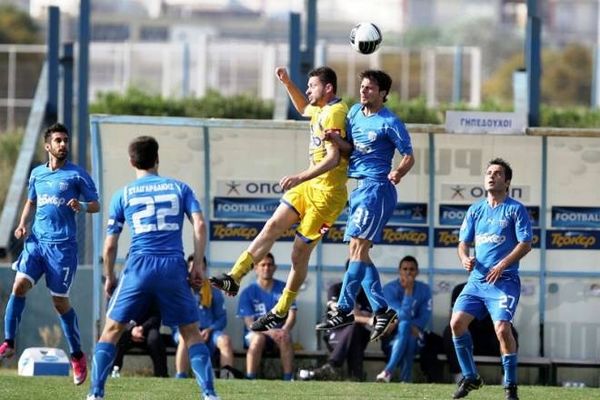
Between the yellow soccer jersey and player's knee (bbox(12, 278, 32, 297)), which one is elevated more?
the yellow soccer jersey

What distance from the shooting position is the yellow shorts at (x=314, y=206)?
13664mm

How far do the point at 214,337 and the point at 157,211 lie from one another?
6736 mm

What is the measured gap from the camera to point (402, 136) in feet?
44.4

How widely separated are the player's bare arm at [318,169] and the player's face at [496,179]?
1392mm

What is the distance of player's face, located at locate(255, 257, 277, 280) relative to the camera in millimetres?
18438

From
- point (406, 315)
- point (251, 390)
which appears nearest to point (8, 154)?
point (406, 315)

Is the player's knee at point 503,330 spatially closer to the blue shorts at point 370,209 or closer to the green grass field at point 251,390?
the green grass field at point 251,390

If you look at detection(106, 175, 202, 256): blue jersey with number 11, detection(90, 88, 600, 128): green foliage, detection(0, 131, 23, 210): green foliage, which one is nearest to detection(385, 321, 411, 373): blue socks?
detection(106, 175, 202, 256): blue jersey with number 11

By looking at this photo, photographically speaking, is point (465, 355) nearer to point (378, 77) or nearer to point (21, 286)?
point (378, 77)

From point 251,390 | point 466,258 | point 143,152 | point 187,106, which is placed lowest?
point 251,390

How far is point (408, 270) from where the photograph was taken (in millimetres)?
18453

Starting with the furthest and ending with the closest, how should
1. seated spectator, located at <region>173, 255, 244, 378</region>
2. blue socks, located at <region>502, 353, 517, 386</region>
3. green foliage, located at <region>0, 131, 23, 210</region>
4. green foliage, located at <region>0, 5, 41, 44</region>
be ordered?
green foliage, located at <region>0, 5, 41, 44</region> < green foliage, located at <region>0, 131, 23, 210</region> < seated spectator, located at <region>173, 255, 244, 378</region> < blue socks, located at <region>502, 353, 517, 386</region>

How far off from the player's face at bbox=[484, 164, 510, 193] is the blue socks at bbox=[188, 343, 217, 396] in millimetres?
3380

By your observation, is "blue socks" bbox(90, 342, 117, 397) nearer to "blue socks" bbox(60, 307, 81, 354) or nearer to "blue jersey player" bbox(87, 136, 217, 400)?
"blue jersey player" bbox(87, 136, 217, 400)
